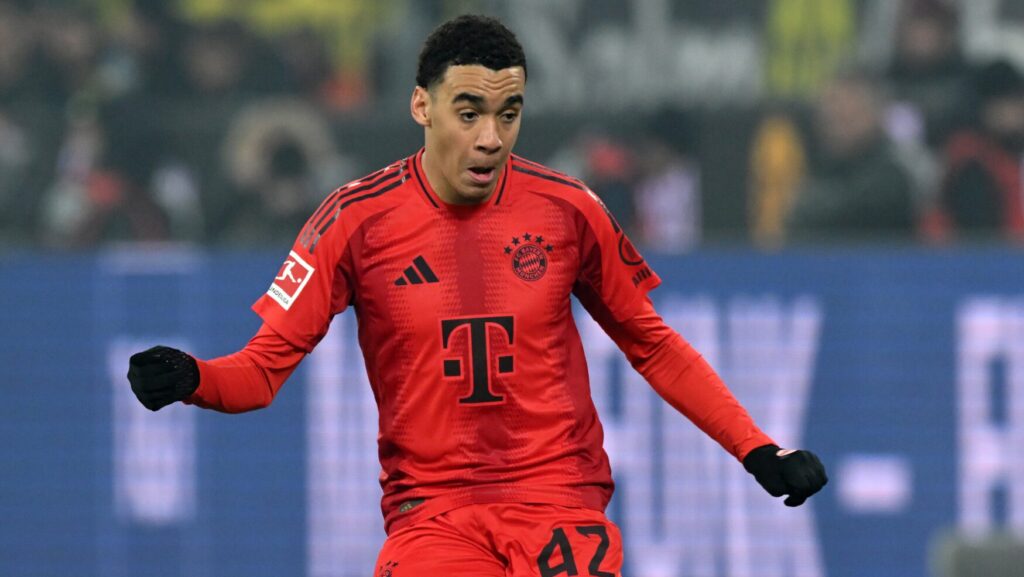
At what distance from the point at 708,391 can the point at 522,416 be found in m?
0.46

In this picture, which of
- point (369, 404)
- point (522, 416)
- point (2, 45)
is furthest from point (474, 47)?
point (2, 45)

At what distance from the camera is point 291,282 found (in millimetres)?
4465

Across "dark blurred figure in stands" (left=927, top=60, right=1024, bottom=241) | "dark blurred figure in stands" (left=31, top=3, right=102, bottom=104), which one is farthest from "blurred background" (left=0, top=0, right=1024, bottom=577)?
"dark blurred figure in stands" (left=31, top=3, right=102, bottom=104)

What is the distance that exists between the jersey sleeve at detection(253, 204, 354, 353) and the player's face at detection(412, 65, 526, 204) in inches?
12.6

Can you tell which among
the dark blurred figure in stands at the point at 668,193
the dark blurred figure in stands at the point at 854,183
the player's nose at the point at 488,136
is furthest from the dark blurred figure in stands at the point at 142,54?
the player's nose at the point at 488,136

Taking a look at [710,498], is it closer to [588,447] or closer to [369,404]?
[369,404]

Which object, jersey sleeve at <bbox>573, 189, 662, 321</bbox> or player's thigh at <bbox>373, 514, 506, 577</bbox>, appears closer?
player's thigh at <bbox>373, 514, 506, 577</bbox>

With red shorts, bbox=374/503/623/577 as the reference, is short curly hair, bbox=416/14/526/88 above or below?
above

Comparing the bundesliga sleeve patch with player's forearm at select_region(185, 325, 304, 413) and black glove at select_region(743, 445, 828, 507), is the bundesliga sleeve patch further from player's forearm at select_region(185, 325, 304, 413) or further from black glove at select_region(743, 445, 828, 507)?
black glove at select_region(743, 445, 828, 507)

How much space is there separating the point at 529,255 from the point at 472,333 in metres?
0.23

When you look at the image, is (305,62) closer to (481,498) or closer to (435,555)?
(481,498)

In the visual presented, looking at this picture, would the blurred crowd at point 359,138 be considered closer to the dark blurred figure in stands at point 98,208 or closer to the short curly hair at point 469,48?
the dark blurred figure in stands at point 98,208

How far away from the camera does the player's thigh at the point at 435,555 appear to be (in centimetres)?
429

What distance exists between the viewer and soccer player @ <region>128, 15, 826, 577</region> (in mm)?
4359
